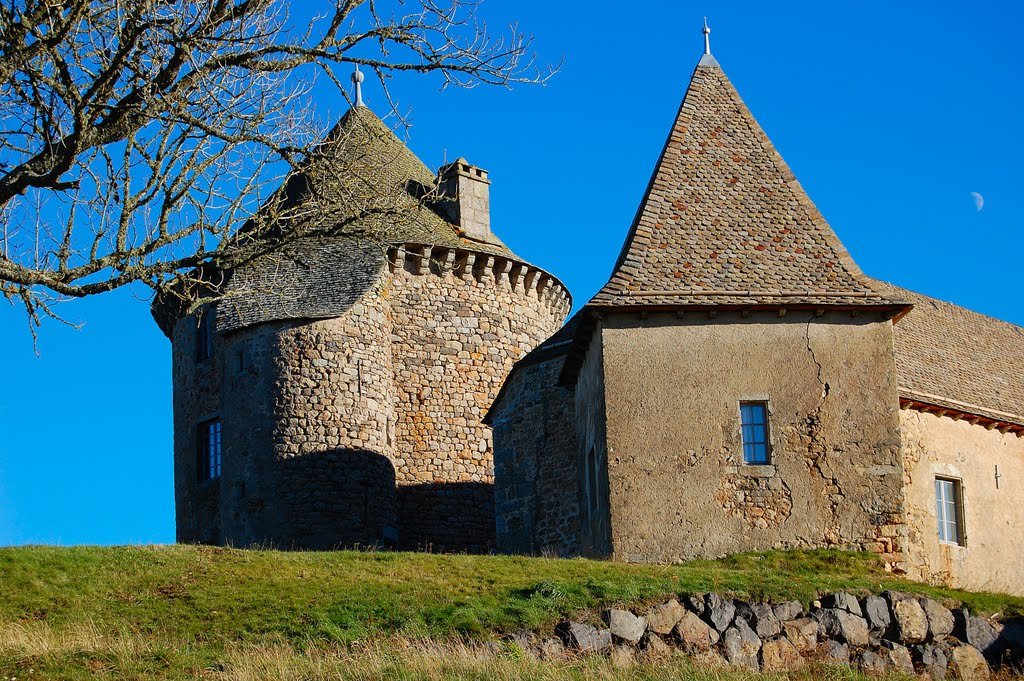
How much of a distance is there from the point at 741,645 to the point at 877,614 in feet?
7.11

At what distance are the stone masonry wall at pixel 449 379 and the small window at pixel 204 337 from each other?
14.3ft

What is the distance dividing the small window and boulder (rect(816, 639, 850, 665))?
18748 mm

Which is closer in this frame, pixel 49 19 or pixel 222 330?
pixel 49 19

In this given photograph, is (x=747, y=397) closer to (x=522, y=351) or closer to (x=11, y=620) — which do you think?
(x=11, y=620)

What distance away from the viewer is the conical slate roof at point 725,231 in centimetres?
2214

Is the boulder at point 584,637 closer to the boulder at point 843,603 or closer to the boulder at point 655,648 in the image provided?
the boulder at point 655,648

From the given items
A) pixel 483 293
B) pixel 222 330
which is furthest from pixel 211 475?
pixel 483 293

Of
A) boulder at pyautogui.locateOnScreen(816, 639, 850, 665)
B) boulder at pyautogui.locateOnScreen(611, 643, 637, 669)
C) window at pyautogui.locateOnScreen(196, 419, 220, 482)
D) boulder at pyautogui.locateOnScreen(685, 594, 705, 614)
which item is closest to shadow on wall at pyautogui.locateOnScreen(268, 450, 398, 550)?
window at pyautogui.locateOnScreen(196, 419, 220, 482)

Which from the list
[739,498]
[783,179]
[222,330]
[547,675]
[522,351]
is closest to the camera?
[547,675]

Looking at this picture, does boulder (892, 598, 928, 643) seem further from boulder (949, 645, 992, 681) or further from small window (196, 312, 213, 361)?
small window (196, 312, 213, 361)

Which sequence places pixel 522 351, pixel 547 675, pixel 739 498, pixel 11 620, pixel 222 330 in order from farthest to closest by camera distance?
pixel 522 351 < pixel 222 330 < pixel 739 498 < pixel 11 620 < pixel 547 675

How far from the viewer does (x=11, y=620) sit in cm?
1758

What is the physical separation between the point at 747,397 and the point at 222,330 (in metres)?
14.2

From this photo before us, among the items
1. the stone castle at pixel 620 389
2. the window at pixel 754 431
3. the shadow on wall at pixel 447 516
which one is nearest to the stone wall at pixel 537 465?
the stone castle at pixel 620 389
